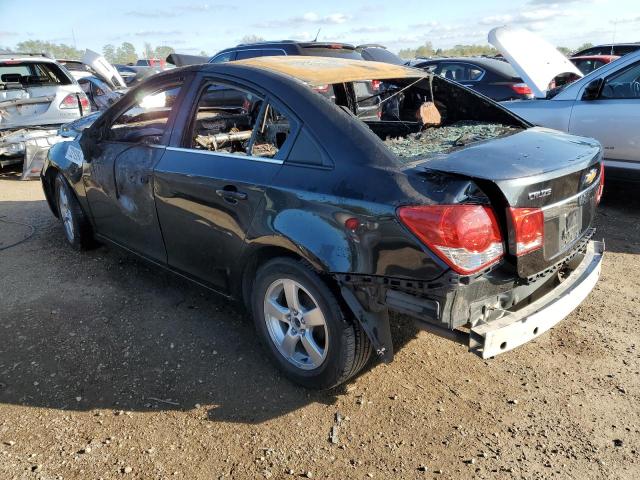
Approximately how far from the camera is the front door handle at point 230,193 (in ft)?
9.23

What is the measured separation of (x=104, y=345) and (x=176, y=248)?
75 cm

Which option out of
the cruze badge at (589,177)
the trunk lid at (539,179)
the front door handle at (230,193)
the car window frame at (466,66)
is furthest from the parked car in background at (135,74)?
the cruze badge at (589,177)

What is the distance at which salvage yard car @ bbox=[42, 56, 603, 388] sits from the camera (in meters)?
2.21

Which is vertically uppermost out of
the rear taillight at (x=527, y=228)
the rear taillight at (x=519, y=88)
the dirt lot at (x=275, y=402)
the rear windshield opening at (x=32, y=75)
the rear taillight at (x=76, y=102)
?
the rear windshield opening at (x=32, y=75)

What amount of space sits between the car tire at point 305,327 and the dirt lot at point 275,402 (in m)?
0.16

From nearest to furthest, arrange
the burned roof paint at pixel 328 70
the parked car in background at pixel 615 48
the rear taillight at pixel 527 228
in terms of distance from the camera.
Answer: the rear taillight at pixel 527 228
the burned roof paint at pixel 328 70
the parked car in background at pixel 615 48

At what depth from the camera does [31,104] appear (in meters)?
8.14

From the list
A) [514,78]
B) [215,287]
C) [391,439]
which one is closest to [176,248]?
[215,287]

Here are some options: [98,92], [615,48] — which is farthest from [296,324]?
[615,48]

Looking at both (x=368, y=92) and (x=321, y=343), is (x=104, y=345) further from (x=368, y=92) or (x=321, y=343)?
(x=368, y=92)

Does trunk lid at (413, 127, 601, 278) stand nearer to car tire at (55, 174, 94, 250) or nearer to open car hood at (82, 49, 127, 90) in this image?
car tire at (55, 174, 94, 250)

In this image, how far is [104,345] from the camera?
3285 mm

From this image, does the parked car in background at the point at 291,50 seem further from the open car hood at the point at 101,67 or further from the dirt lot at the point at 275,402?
the dirt lot at the point at 275,402

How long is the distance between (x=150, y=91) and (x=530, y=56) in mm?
4615
